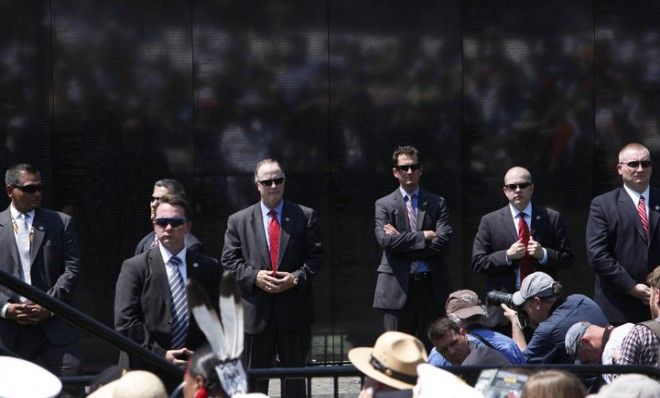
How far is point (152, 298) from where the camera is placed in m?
8.87

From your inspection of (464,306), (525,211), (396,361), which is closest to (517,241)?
(525,211)

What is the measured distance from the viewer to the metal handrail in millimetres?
7395

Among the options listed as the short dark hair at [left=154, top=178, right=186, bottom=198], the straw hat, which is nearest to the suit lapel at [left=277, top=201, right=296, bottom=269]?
the short dark hair at [left=154, top=178, right=186, bottom=198]

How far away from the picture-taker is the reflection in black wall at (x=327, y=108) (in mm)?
12672

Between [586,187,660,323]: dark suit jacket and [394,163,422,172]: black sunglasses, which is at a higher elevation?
[394,163,422,172]: black sunglasses

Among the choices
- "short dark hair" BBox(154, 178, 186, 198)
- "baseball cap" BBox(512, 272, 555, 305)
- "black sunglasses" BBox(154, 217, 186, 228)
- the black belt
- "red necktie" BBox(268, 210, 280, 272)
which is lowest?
the black belt

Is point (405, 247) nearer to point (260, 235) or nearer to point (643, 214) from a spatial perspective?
point (260, 235)

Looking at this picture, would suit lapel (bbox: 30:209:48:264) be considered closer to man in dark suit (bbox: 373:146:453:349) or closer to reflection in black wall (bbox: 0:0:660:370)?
reflection in black wall (bbox: 0:0:660:370)

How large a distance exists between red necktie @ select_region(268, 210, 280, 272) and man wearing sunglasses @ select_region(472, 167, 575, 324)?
5.90ft

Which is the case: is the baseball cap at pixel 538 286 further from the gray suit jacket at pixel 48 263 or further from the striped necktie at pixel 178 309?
the gray suit jacket at pixel 48 263

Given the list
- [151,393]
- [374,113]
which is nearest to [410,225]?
[374,113]

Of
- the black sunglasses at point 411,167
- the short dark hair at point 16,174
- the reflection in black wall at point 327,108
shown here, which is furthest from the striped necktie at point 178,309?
the reflection in black wall at point 327,108

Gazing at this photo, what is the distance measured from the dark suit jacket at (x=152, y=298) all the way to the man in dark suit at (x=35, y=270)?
1.50 metres

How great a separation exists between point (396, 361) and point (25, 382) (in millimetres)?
1769
